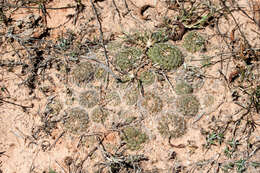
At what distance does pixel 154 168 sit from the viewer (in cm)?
353

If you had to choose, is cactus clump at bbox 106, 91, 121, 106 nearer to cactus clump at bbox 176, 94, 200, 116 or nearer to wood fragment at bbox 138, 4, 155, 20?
cactus clump at bbox 176, 94, 200, 116

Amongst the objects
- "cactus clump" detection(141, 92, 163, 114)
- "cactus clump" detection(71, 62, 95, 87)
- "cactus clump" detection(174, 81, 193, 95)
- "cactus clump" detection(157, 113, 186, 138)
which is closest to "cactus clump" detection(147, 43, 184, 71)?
"cactus clump" detection(174, 81, 193, 95)

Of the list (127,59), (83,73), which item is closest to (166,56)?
(127,59)

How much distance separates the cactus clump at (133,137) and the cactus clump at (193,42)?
1173 mm

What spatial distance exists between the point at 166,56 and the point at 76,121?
51.4 inches

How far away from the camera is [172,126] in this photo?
3594 millimetres

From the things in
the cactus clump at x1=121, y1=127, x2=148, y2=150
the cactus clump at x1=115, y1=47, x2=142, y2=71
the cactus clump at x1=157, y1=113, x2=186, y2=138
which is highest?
the cactus clump at x1=115, y1=47, x2=142, y2=71

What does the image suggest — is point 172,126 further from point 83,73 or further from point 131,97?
point 83,73

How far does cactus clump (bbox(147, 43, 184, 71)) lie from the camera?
3645 mm

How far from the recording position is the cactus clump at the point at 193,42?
3748 millimetres

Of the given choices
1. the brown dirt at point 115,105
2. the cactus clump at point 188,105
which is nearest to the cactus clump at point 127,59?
the brown dirt at point 115,105

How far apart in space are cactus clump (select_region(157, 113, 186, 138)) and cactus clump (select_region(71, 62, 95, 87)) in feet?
3.25

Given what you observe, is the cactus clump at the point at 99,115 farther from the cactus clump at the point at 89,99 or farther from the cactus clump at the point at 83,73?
the cactus clump at the point at 83,73

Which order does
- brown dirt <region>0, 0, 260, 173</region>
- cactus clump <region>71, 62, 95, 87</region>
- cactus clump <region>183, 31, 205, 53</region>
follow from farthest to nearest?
cactus clump <region>183, 31, 205, 53</region>
cactus clump <region>71, 62, 95, 87</region>
brown dirt <region>0, 0, 260, 173</region>
